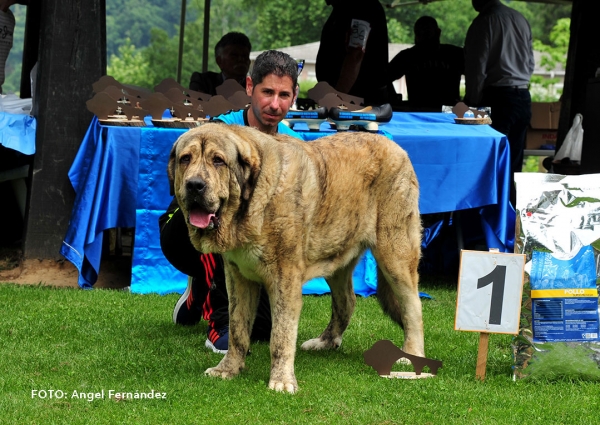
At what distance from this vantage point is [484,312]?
3.96 meters

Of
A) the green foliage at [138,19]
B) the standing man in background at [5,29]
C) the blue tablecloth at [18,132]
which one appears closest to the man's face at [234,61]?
the standing man in background at [5,29]

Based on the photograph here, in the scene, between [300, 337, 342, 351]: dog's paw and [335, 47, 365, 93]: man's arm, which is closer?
[300, 337, 342, 351]: dog's paw

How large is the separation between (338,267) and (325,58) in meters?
4.94

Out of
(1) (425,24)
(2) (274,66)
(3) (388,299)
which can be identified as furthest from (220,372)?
(1) (425,24)

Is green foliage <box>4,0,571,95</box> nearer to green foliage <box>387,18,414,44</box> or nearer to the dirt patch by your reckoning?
green foliage <box>387,18,414,44</box>

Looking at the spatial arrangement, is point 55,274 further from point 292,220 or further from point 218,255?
point 292,220

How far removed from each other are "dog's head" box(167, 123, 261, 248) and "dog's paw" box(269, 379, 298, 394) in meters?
0.76

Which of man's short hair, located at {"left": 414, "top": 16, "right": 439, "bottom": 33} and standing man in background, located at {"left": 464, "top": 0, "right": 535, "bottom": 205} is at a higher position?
man's short hair, located at {"left": 414, "top": 16, "right": 439, "bottom": 33}

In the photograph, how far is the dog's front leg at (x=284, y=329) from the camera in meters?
3.79

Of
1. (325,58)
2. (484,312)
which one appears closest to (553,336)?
(484,312)

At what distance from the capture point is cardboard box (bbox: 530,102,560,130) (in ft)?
39.7

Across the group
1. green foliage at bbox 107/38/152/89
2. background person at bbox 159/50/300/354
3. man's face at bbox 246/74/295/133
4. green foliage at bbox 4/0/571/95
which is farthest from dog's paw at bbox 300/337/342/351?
green foliage at bbox 107/38/152/89

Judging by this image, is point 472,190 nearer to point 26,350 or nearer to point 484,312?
point 484,312

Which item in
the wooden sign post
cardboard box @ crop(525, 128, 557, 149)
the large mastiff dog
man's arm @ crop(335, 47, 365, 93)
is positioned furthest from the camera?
cardboard box @ crop(525, 128, 557, 149)
